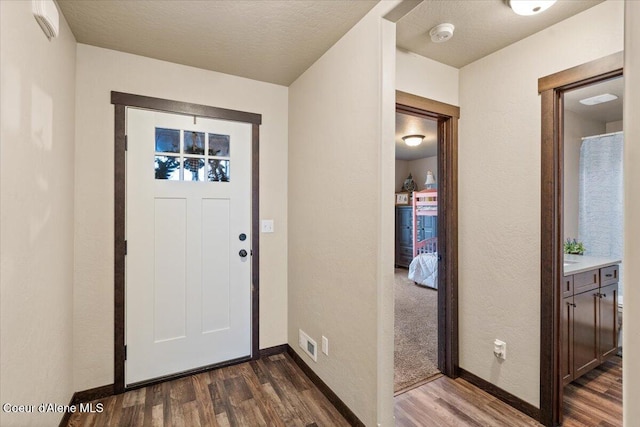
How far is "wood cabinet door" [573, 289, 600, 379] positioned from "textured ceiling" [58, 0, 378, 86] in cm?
249

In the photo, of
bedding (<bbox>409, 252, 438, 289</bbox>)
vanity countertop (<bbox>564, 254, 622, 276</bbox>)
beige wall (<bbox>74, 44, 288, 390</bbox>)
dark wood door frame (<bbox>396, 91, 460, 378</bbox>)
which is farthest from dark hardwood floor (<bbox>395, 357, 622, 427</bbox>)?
bedding (<bbox>409, 252, 438, 289</bbox>)

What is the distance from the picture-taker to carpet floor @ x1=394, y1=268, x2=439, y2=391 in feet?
8.04

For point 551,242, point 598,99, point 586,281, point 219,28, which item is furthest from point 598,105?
point 219,28

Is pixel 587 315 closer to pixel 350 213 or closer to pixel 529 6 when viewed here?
pixel 350 213

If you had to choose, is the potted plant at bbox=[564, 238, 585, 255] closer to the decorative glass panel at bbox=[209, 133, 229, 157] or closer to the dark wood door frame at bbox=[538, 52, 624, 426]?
the dark wood door frame at bbox=[538, 52, 624, 426]

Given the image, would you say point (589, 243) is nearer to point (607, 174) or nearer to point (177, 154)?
point (607, 174)

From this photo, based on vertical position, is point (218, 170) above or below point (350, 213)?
above

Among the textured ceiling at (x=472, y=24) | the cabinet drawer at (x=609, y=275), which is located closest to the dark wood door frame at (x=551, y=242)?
the textured ceiling at (x=472, y=24)

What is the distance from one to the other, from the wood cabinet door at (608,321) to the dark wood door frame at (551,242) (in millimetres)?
940

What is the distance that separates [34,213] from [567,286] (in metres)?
3.09

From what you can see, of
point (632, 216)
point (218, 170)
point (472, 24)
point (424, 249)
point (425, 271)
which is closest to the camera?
point (632, 216)

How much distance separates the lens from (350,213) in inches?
75.2

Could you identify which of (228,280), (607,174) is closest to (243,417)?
(228,280)

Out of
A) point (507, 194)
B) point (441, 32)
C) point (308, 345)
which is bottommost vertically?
point (308, 345)
